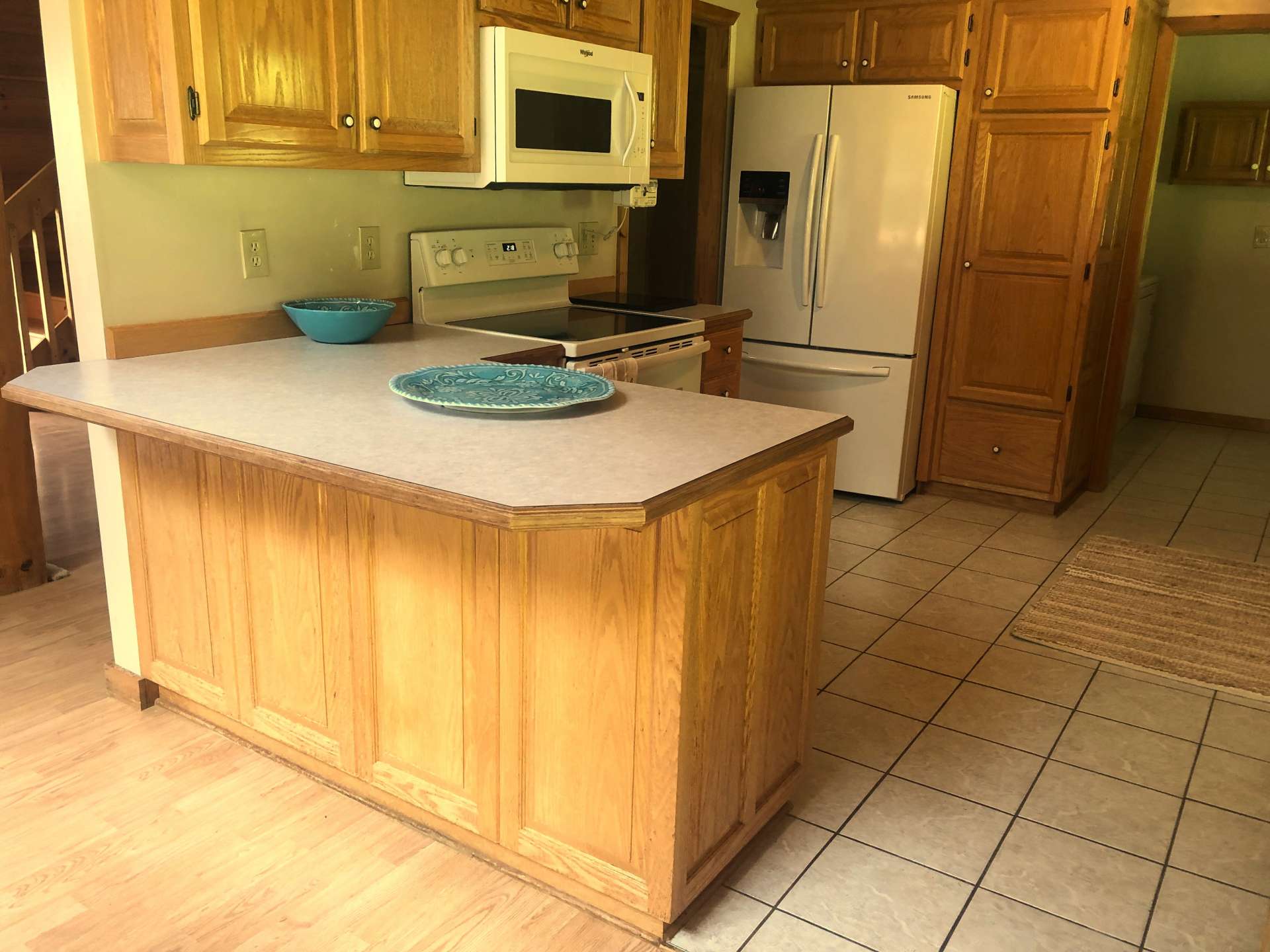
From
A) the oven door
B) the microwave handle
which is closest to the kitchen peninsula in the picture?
the oven door

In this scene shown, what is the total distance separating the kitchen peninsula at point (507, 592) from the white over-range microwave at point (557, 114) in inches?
31.4

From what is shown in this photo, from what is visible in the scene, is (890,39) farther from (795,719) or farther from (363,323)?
(795,719)

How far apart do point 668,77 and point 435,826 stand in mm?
2542

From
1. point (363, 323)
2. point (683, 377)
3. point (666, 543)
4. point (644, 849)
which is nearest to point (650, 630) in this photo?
point (666, 543)

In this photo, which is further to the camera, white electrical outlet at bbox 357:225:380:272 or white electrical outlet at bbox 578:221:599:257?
white electrical outlet at bbox 578:221:599:257

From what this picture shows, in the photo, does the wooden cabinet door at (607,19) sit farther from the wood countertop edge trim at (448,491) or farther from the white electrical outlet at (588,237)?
the wood countertop edge trim at (448,491)

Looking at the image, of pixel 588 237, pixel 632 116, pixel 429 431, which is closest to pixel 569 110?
pixel 632 116

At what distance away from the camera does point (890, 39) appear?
4273 mm

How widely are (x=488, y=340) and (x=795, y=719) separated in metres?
1.36

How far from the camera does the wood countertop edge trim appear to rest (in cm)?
140

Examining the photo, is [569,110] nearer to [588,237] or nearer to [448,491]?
[588,237]

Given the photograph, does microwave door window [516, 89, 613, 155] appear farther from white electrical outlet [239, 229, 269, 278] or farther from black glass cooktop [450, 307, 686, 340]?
white electrical outlet [239, 229, 269, 278]

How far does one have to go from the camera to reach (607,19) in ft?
10.2

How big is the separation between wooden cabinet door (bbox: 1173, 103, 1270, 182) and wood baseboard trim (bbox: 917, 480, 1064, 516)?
2.69m
